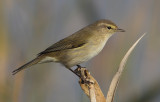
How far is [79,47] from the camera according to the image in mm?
3244

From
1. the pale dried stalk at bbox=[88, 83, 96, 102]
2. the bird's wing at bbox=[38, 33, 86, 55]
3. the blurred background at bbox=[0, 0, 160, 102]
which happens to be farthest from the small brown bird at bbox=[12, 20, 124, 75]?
the pale dried stalk at bbox=[88, 83, 96, 102]

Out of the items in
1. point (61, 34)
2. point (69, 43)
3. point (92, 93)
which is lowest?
point (92, 93)

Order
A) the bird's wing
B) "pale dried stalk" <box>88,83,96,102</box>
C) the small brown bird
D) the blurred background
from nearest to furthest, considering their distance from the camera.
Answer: "pale dried stalk" <box>88,83,96,102</box>
the blurred background
the small brown bird
the bird's wing

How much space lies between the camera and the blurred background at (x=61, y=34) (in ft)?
8.25

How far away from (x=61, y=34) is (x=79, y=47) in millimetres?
396

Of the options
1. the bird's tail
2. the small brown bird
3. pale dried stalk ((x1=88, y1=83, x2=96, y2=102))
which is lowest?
pale dried stalk ((x1=88, y1=83, x2=96, y2=102))

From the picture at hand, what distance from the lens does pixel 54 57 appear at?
322 cm

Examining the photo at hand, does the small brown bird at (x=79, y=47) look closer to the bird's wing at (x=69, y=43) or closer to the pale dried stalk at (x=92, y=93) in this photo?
the bird's wing at (x=69, y=43)

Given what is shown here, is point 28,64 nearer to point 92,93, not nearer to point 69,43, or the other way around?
point 69,43

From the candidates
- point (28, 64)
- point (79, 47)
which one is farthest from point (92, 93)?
point (79, 47)

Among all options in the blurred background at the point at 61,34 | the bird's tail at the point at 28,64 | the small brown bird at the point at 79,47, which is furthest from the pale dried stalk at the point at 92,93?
the small brown bird at the point at 79,47

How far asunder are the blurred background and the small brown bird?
0.53 ft

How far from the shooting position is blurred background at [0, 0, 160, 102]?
8.25ft

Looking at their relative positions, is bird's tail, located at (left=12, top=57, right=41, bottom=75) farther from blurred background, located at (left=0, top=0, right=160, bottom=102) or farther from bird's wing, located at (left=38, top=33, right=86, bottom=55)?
bird's wing, located at (left=38, top=33, right=86, bottom=55)
